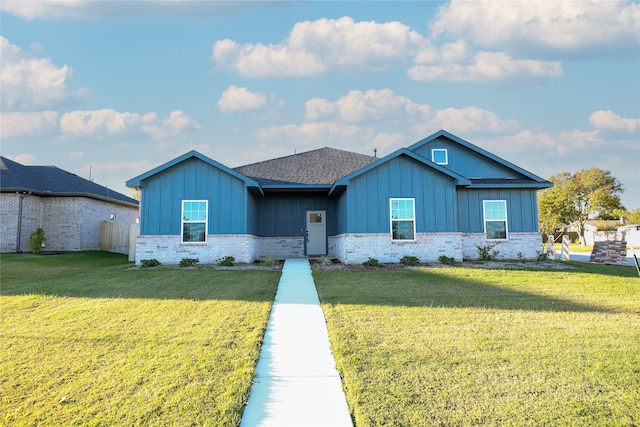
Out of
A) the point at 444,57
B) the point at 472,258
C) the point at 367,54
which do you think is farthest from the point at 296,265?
the point at 444,57

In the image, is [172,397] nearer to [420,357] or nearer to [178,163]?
[420,357]

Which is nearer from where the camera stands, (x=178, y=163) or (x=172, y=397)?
(x=172, y=397)

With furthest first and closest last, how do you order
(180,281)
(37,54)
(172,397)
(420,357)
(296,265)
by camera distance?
(37,54), (296,265), (180,281), (420,357), (172,397)

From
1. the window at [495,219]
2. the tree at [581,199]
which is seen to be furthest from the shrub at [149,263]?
the tree at [581,199]

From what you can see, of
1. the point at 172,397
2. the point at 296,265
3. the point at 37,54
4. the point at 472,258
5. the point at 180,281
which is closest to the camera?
the point at 172,397

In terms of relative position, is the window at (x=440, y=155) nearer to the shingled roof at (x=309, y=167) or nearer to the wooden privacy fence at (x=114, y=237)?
the shingled roof at (x=309, y=167)

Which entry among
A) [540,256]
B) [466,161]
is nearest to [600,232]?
[540,256]

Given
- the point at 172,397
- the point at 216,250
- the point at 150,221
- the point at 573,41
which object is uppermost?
the point at 573,41

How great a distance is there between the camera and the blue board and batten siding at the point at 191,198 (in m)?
14.6

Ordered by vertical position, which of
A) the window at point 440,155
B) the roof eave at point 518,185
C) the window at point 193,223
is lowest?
the window at point 193,223

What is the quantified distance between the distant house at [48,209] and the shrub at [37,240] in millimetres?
1025

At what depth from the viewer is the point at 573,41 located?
46.8 feet

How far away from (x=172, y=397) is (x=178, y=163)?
12413 mm

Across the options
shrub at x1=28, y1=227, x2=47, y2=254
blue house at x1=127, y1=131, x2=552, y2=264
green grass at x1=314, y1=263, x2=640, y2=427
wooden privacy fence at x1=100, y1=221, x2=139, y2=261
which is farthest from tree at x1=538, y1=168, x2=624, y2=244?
shrub at x1=28, y1=227, x2=47, y2=254
